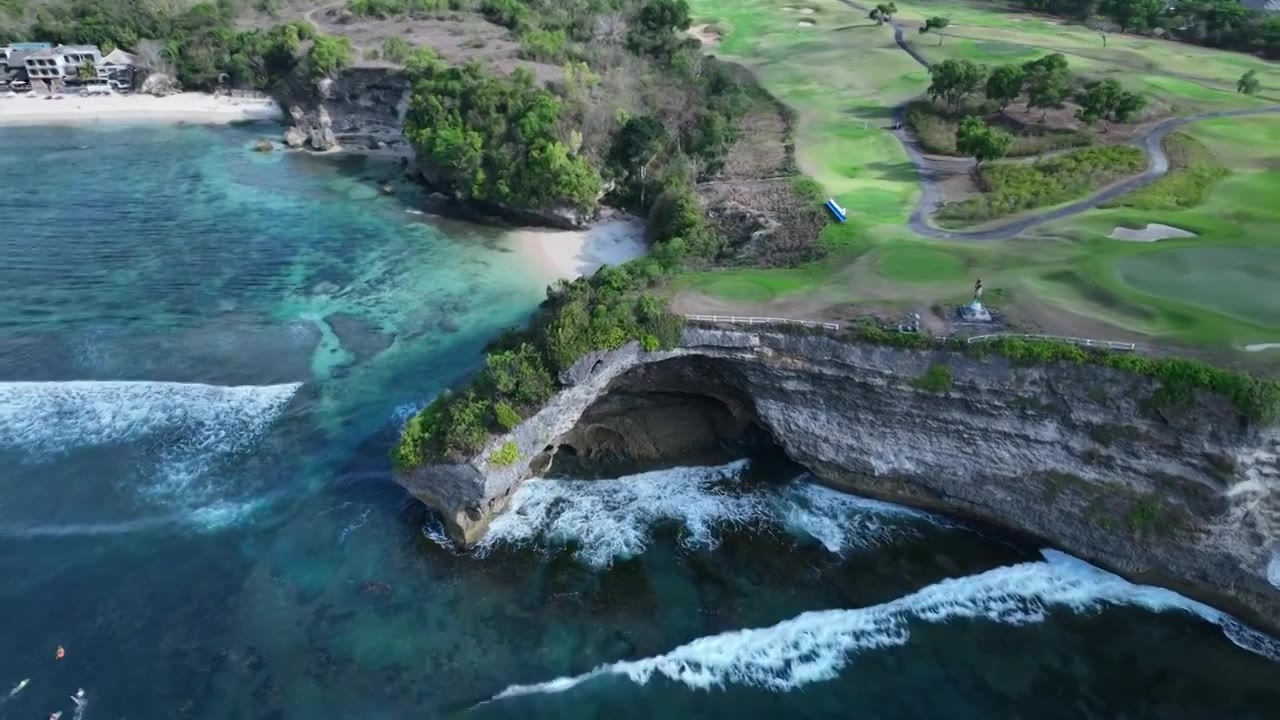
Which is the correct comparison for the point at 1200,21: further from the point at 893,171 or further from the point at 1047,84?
the point at 893,171

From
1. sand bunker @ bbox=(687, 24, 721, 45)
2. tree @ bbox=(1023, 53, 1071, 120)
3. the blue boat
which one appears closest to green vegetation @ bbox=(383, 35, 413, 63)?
sand bunker @ bbox=(687, 24, 721, 45)

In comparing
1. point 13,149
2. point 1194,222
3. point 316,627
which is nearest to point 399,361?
point 316,627

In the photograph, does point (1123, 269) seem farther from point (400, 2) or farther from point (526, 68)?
point (400, 2)

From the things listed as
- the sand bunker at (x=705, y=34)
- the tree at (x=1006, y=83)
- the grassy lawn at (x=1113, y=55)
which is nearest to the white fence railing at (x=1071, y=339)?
the tree at (x=1006, y=83)

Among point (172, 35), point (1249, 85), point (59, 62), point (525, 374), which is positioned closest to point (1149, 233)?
point (525, 374)

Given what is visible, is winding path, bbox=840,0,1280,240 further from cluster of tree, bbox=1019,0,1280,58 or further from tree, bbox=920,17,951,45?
tree, bbox=920,17,951,45

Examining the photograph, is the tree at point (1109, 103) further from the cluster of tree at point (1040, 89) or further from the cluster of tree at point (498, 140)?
the cluster of tree at point (498, 140)
